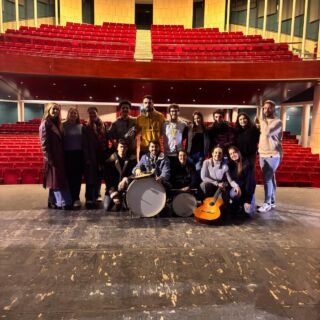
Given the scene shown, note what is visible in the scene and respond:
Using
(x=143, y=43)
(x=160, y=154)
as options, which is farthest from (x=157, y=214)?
(x=143, y=43)

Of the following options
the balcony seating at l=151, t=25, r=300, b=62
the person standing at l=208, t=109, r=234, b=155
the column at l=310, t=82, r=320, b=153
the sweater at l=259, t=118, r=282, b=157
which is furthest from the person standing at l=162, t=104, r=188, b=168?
the column at l=310, t=82, r=320, b=153

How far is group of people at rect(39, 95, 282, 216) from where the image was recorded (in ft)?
8.93

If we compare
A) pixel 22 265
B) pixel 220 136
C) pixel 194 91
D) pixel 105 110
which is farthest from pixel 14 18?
pixel 22 265

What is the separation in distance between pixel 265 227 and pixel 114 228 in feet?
4.29

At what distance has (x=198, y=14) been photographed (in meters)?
12.6

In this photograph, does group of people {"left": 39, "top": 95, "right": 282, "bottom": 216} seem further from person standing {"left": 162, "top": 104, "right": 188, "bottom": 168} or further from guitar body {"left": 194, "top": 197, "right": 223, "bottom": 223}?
guitar body {"left": 194, "top": 197, "right": 223, "bottom": 223}

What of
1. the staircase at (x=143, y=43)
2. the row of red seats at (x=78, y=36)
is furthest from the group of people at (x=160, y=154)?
the row of red seats at (x=78, y=36)

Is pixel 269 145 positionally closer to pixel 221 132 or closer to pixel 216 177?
pixel 221 132

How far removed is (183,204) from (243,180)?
2.13ft

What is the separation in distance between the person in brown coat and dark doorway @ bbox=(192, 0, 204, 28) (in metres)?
11.7

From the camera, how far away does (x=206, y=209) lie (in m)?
2.52

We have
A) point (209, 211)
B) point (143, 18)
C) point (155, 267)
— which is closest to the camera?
point (155, 267)

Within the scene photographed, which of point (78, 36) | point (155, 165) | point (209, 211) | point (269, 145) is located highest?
point (78, 36)

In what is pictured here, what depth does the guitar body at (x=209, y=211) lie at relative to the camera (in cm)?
245
